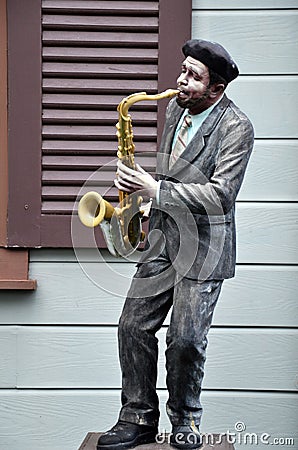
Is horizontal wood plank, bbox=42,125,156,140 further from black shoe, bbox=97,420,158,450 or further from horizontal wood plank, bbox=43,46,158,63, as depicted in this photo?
black shoe, bbox=97,420,158,450

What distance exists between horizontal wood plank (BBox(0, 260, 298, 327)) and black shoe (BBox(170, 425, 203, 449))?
127cm

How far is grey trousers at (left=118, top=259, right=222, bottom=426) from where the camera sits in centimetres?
291

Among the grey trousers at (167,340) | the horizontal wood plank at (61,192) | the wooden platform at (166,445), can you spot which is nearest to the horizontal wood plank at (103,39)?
the horizontal wood plank at (61,192)

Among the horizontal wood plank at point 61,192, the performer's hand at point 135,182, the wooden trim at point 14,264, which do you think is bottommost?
the wooden trim at point 14,264

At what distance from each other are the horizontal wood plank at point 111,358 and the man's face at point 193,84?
1.52 m

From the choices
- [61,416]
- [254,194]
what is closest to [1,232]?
[61,416]

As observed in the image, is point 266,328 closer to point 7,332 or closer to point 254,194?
point 254,194

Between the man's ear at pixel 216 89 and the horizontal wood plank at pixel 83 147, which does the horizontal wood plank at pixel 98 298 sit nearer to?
the horizontal wood plank at pixel 83 147

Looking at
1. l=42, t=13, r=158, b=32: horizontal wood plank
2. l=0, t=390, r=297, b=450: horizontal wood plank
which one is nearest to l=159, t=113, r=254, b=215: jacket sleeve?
l=42, t=13, r=158, b=32: horizontal wood plank

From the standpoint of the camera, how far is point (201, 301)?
2.92 m

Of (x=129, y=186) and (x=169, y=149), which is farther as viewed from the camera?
(x=169, y=149)

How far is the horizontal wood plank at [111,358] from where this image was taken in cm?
421

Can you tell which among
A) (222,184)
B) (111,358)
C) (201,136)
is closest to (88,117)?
(111,358)

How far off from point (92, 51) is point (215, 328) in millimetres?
1258
